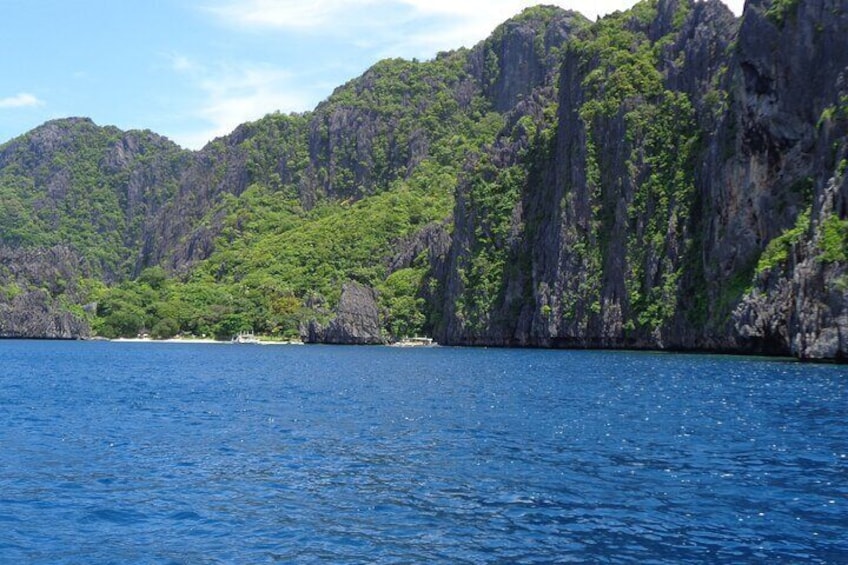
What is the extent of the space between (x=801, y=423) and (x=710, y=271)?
7846 cm

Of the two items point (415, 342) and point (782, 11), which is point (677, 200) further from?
point (415, 342)

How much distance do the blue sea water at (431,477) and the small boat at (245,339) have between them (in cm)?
13765

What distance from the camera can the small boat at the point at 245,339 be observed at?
192 meters

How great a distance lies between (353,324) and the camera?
18125 centimetres

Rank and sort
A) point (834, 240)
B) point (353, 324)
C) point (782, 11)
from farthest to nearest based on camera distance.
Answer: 1. point (353, 324)
2. point (782, 11)
3. point (834, 240)

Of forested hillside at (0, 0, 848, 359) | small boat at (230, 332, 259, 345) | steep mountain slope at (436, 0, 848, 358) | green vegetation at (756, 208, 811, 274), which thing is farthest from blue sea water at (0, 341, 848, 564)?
small boat at (230, 332, 259, 345)

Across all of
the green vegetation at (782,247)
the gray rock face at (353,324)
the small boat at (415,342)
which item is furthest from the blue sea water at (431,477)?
the gray rock face at (353,324)

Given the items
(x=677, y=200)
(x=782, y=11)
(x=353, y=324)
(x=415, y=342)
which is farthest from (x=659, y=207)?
(x=353, y=324)

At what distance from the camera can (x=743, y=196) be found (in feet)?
361

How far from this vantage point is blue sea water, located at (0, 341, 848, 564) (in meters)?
20.6

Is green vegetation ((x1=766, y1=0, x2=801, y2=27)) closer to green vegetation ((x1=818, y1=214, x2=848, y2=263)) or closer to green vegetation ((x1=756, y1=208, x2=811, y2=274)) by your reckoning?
green vegetation ((x1=756, y1=208, x2=811, y2=274))

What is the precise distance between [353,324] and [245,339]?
29.0 m

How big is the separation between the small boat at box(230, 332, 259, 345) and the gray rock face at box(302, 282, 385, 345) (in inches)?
701

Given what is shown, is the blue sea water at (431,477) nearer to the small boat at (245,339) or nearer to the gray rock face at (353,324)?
the gray rock face at (353,324)
